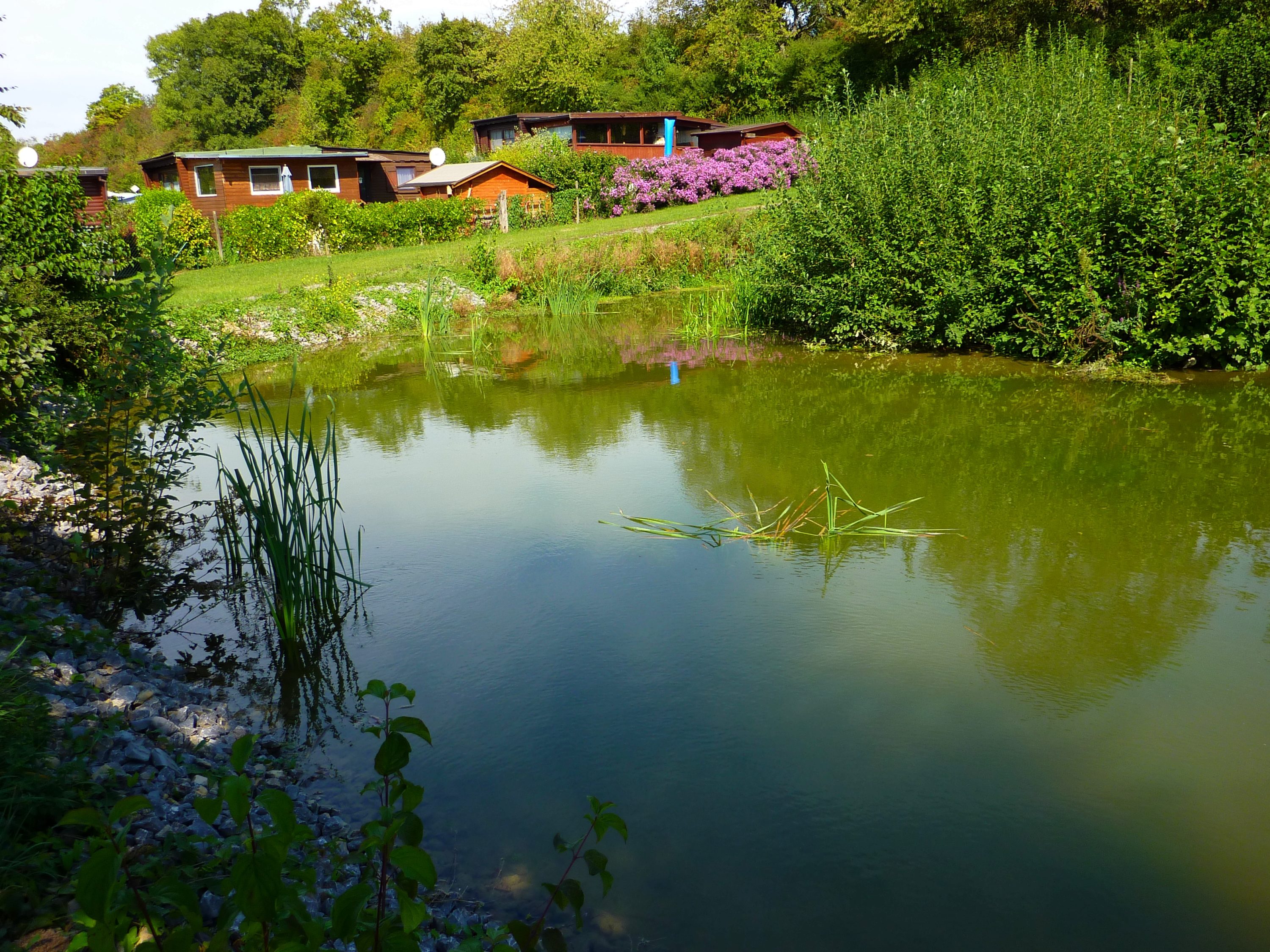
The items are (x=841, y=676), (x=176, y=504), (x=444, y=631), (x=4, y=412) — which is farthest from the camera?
(x=176, y=504)

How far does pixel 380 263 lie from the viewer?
22.2 metres

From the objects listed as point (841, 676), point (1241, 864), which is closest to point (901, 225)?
point (841, 676)

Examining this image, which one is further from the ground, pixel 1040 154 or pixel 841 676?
pixel 1040 154

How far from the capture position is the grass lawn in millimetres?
17906

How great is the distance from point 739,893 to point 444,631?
2.62 m

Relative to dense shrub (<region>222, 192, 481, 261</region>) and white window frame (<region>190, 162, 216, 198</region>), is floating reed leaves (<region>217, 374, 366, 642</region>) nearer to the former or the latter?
dense shrub (<region>222, 192, 481, 261</region>)

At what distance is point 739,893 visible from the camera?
11.0 ft

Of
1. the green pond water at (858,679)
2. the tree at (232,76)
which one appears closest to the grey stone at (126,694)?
the green pond water at (858,679)

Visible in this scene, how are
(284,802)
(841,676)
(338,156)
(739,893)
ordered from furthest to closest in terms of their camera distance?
(338,156), (841,676), (739,893), (284,802)

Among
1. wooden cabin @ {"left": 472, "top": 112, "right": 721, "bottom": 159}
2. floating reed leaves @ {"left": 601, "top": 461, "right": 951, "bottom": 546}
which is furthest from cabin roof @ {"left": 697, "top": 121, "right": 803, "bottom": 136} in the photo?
floating reed leaves @ {"left": 601, "top": 461, "right": 951, "bottom": 546}

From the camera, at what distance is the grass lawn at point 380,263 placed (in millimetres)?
17906

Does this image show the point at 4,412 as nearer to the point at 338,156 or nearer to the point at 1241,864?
the point at 1241,864

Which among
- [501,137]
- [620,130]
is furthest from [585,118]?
[501,137]

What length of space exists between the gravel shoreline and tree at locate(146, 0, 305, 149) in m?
68.9
